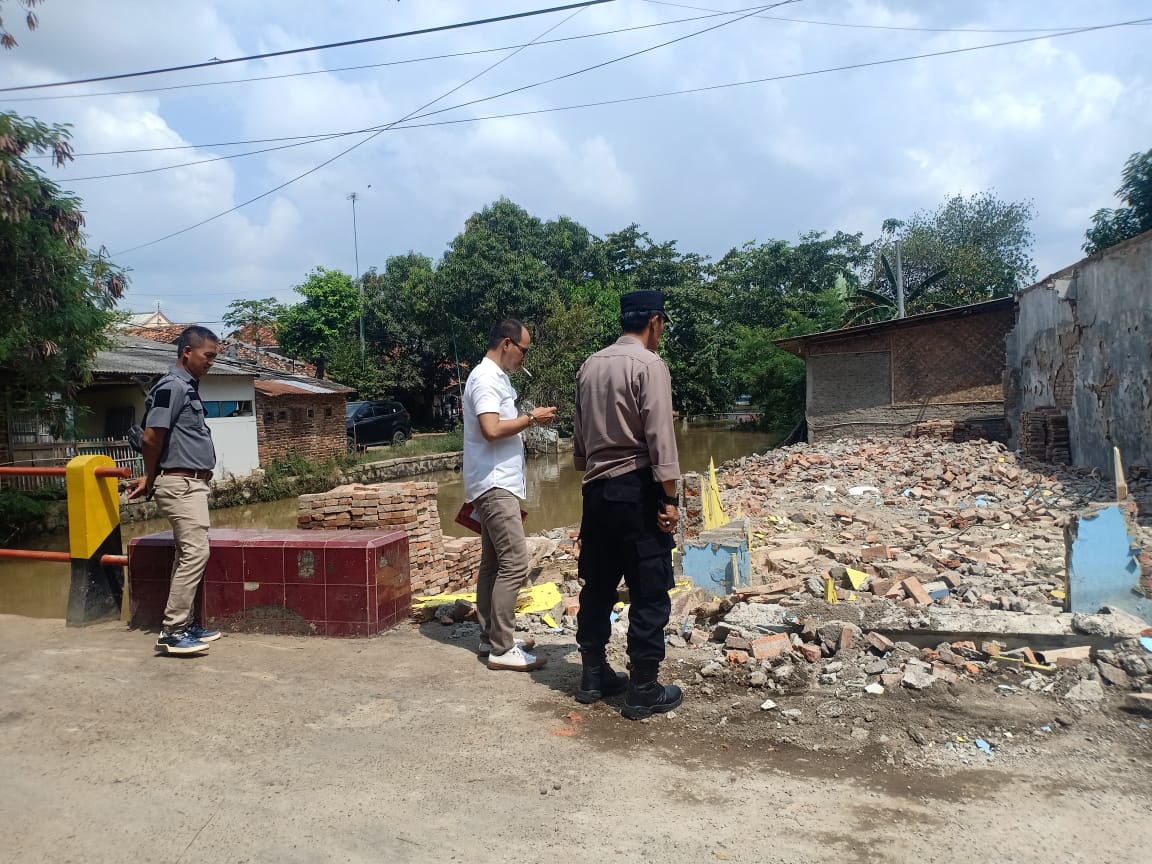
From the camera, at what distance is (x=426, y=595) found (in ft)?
21.1

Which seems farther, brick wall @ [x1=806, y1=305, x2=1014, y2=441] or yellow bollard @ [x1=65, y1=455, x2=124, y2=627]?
brick wall @ [x1=806, y1=305, x2=1014, y2=441]

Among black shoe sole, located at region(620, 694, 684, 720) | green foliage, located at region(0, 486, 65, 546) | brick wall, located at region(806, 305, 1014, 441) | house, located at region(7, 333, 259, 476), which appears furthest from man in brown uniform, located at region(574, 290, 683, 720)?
brick wall, located at region(806, 305, 1014, 441)

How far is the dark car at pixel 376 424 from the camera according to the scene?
89.6 feet

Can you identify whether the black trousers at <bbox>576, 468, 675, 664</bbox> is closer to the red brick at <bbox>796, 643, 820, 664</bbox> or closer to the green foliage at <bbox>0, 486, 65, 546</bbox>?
the red brick at <bbox>796, 643, 820, 664</bbox>

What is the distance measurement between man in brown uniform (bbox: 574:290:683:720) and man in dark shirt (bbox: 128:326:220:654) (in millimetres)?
2128

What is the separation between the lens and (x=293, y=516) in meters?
18.3

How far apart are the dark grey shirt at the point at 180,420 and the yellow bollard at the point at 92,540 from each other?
0.87 metres

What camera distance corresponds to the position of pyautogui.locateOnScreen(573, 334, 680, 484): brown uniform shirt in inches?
129

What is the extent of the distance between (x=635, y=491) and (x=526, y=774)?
1.13 meters

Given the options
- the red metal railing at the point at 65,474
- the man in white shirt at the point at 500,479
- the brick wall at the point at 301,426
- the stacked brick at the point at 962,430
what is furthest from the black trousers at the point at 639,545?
the brick wall at the point at 301,426

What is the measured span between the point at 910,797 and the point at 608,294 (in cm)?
3269

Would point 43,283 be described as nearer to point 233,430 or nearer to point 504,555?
point 233,430

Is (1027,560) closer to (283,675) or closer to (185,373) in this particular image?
(283,675)

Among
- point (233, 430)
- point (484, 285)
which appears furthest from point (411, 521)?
point (484, 285)
